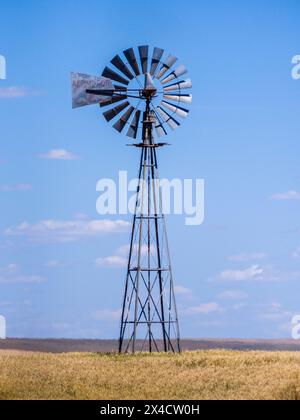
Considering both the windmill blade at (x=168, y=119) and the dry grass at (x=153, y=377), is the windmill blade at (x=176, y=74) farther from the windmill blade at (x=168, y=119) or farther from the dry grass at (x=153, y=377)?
the dry grass at (x=153, y=377)

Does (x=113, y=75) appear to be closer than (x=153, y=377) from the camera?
No

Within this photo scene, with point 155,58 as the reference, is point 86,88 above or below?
below

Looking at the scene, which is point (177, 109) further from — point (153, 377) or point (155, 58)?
point (153, 377)

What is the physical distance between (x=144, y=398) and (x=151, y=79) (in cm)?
1568

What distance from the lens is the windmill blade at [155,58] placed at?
41188 millimetres

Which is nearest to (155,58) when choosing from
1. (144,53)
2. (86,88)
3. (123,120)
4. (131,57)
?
(144,53)

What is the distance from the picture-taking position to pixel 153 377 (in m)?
34.2

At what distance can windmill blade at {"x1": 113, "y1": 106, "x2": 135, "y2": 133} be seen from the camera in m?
42.0

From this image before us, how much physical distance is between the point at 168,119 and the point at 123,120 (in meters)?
1.86

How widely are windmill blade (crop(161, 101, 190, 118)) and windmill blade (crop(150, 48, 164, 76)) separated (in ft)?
4.72

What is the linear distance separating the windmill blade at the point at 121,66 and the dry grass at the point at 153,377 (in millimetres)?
11348

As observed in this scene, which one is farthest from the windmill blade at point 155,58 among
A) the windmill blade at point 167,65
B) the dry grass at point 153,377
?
the dry grass at point 153,377
